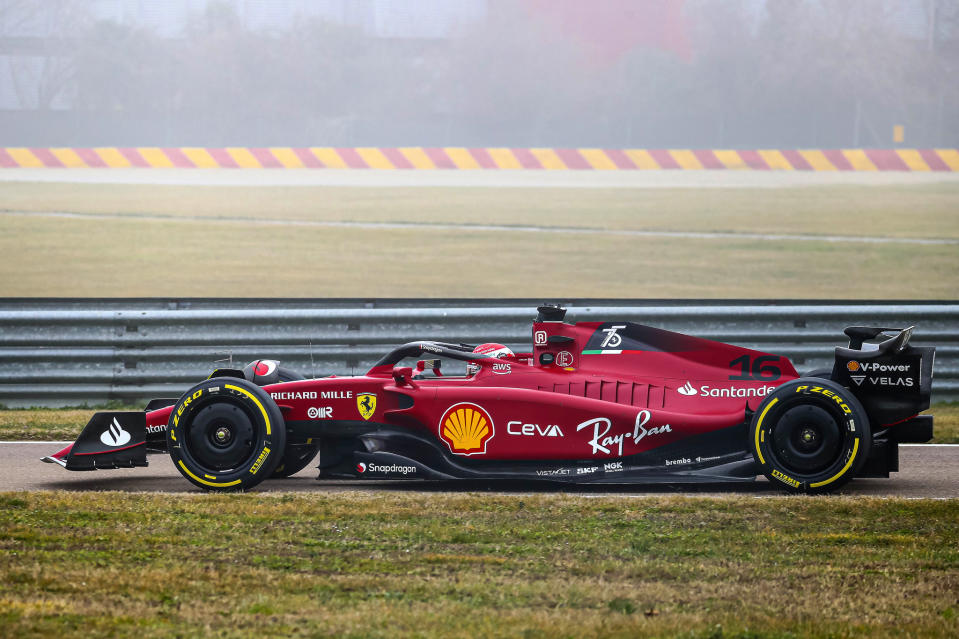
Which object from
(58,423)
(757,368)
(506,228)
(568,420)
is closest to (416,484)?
(568,420)

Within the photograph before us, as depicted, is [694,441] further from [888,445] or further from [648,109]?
[648,109]

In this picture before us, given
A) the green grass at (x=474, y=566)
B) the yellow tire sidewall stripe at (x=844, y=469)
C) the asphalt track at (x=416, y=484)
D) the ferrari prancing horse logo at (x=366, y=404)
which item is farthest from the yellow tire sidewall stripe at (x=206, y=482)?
the yellow tire sidewall stripe at (x=844, y=469)

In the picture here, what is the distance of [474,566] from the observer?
18.6 feet

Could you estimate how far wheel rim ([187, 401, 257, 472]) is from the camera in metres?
7.97

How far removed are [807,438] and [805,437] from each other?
2 centimetres

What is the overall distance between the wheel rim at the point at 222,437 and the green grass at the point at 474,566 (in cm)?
46

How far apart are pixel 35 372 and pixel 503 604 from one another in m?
8.32

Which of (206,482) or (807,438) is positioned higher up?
(807,438)

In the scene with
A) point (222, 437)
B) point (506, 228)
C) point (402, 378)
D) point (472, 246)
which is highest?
point (506, 228)

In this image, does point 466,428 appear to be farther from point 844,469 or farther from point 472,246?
point 472,246

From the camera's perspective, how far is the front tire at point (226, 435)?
7918 mm

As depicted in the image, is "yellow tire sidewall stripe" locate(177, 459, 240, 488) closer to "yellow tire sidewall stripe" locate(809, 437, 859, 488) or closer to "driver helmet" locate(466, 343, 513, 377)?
"driver helmet" locate(466, 343, 513, 377)

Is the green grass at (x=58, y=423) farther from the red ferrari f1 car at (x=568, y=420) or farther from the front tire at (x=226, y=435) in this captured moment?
the front tire at (x=226, y=435)

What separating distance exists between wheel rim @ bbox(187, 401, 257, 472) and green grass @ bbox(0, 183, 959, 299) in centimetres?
553
